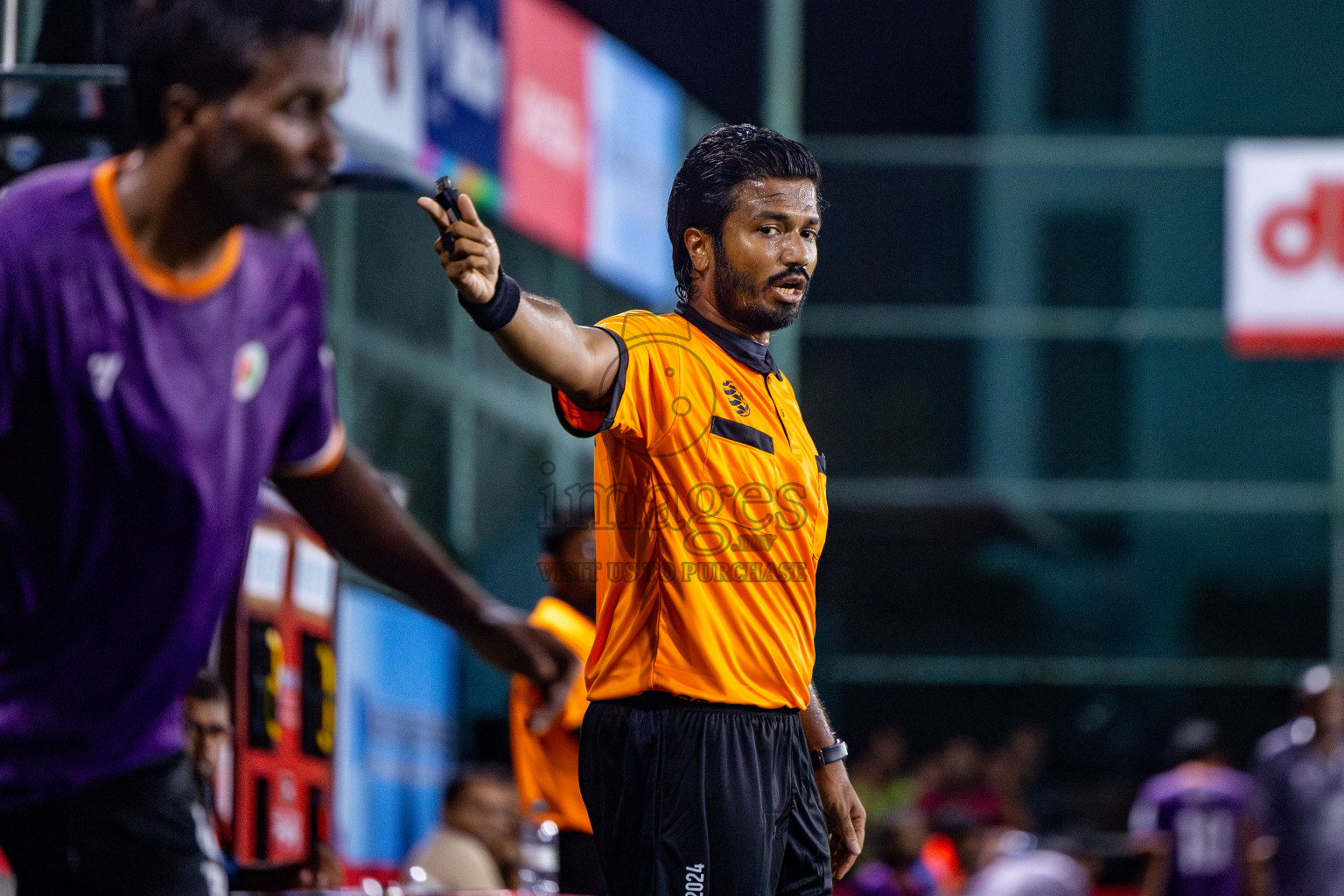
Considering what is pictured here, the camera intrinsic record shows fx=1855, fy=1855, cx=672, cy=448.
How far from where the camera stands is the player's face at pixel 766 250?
3342 mm

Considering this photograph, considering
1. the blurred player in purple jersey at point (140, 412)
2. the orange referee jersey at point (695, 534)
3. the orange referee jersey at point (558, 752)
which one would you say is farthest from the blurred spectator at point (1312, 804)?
the blurred player in purple jersey at point (140, 412)

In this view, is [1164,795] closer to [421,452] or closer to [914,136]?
[421,452]

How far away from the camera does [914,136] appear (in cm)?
2027

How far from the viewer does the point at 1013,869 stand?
8242 millimetres

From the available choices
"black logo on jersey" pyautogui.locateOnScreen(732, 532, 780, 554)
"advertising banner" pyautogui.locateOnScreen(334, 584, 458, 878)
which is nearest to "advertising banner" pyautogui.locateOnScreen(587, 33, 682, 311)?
"advertising banner" pyautogui.locateOnScreen(334, 584, 458, 878)

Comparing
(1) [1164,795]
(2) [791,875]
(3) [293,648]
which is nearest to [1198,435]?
(1) [1164,795]

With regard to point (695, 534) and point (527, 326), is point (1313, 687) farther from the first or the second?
point (527, 326)

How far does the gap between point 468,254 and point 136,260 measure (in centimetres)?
62

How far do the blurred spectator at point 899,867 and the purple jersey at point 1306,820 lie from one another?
197cm

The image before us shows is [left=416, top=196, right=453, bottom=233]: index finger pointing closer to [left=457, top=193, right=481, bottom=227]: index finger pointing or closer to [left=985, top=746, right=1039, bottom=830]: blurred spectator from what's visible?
[left=457, top=193, right=481, bottom=227]: index finger pointing

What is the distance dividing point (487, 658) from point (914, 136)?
17950 mm

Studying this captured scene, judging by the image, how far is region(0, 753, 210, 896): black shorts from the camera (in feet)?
7.39

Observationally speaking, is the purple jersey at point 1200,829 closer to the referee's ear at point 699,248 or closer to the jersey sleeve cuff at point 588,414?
the referee's ear at point 699,248

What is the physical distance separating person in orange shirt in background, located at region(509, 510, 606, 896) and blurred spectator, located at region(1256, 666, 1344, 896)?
552 cm
